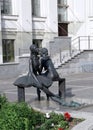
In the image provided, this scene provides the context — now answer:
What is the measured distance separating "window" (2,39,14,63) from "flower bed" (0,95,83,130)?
56.4ft

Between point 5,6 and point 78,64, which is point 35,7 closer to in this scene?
point 5,6

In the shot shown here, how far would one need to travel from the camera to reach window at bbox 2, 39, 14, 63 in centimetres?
2684

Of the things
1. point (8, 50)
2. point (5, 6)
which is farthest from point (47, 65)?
point (5, 6)

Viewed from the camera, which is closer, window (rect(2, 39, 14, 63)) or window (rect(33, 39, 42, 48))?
window (rect(2, 39, 14, 63))

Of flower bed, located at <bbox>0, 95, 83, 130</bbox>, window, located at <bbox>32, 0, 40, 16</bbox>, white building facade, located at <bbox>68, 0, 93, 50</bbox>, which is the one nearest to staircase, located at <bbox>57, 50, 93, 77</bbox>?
white building facade, located at <bbox>68, 0, 93, 50</bbox>

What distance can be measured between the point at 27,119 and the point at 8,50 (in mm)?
20034

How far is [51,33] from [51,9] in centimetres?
182

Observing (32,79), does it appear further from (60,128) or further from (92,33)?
(92,33)

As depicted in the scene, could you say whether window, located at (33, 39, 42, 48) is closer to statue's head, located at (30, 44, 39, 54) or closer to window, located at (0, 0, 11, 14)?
window, located at (0, 0, 11, 14)

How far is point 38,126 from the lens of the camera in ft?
28.5

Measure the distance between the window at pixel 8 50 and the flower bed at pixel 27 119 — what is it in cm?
1718

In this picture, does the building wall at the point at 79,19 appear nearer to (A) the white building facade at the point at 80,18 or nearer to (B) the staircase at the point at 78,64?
(A) the white building facade at the point at 80,18

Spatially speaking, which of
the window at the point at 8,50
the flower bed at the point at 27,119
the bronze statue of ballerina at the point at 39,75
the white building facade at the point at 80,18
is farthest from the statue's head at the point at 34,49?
the white building facade at the point at 80,18

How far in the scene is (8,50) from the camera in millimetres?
27203
